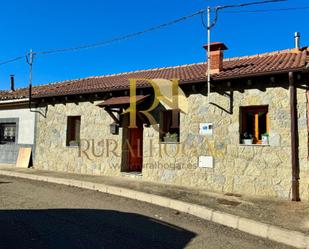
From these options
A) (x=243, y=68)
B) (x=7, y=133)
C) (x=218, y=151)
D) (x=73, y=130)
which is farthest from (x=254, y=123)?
(x=7, y=133)

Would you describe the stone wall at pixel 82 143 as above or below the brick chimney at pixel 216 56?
below

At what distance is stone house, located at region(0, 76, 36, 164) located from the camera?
1438 cm

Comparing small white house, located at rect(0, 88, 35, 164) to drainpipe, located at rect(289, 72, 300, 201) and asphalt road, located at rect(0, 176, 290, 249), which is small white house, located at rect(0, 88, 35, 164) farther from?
drainpipe, located at rect(289, 72, 300, 201)

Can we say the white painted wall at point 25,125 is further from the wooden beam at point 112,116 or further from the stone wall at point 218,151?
the wooden beam at point 112,116

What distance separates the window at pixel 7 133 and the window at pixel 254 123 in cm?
1090

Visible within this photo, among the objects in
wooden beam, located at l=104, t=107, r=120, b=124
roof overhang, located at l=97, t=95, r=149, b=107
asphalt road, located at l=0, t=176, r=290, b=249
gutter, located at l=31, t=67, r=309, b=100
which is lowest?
asphalt road, located at l=0, t=176, r=290, b=249

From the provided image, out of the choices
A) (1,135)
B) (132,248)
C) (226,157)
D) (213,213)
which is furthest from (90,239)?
(1,135)

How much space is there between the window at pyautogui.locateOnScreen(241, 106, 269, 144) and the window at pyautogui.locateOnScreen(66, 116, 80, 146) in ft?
22.5

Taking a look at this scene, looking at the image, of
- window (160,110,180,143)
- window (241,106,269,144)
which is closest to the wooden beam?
window (160,110,180,143)

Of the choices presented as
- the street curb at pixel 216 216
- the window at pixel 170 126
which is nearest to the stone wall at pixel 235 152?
the window at pixel 170 126

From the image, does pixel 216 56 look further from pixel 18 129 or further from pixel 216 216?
pixel 18 129

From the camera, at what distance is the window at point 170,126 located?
1051 cm

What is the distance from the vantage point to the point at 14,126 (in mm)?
15109

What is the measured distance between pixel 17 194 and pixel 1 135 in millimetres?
8154
